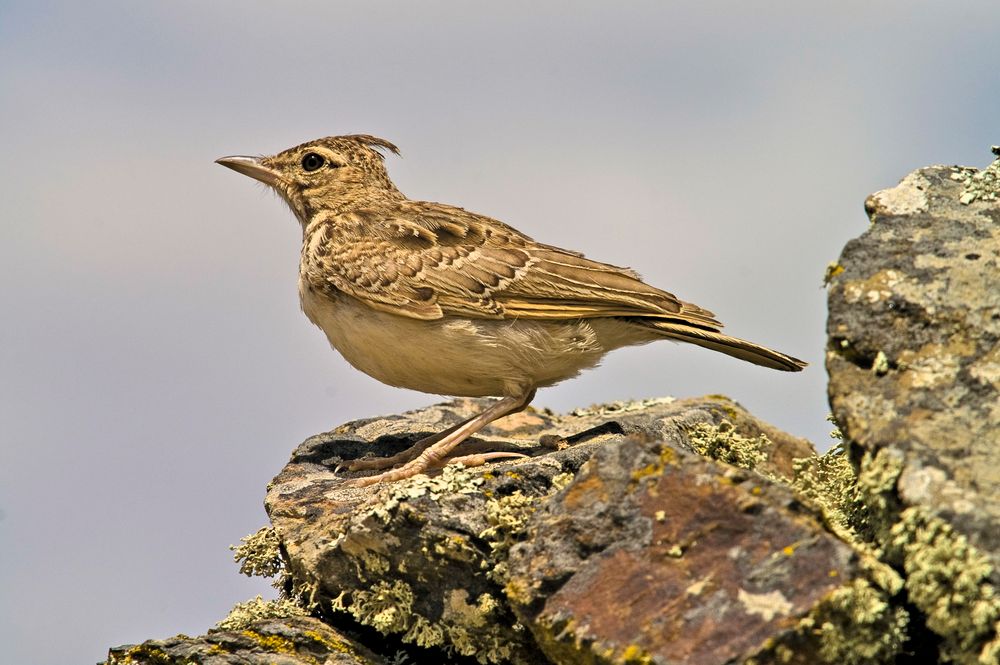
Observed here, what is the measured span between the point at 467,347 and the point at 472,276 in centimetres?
55

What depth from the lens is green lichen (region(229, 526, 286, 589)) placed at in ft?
22.4

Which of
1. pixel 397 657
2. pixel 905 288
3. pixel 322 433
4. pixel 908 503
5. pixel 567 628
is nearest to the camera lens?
pixel 908 503

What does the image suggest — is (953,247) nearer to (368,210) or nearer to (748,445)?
(748,445)

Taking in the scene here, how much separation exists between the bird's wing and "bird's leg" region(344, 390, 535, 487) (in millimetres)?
707

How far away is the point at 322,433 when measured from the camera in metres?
8.91

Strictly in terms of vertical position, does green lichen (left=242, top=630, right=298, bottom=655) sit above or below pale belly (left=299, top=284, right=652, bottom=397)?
below

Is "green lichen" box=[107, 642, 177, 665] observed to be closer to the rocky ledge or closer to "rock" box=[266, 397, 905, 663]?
the rocky ledge

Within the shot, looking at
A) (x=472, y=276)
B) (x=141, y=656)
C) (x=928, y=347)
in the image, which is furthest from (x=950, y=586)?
(x=472, y=276)

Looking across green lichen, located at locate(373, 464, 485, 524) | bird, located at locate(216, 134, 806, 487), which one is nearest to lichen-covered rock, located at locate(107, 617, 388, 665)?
green lichen, located at locate(373, 464, 485, 524)

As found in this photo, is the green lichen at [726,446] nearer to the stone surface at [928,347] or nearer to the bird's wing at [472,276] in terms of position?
the bird's wing at [472,276]

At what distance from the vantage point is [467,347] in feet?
25.4

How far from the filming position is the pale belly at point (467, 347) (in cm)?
775

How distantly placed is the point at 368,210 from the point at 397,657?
162 inches

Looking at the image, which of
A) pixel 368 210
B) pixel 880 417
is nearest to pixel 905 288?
pixel 880 417
